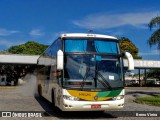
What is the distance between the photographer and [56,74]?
633 inches

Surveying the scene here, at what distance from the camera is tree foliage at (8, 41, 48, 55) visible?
257 ft

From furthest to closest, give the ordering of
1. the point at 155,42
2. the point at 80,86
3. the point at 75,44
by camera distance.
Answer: the point at 155,42, the point at 75,44, the point at 80,86

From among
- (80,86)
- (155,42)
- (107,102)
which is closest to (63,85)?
(80,86)

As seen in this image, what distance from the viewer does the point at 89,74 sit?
14.8 m

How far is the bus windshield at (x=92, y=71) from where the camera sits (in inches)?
578

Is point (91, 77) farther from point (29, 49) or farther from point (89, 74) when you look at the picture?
point (29, 49)

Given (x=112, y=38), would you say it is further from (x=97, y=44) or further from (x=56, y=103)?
(x=56, y=103)

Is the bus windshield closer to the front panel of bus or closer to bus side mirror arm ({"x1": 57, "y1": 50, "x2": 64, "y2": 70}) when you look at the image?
the front panel of bus

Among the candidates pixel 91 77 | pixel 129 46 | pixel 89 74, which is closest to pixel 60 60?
pixel 89 74

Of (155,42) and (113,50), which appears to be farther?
(155,42)

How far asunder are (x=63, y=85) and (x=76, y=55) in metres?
1.29

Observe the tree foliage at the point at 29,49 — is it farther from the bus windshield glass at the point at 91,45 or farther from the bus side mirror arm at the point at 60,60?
the bus side mirror arm at the point at 60,60

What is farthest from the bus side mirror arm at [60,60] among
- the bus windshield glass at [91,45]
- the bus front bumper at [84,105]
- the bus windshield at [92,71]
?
the bus front bumper at [84,105]

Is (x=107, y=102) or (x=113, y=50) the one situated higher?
(x=113, y=50)
